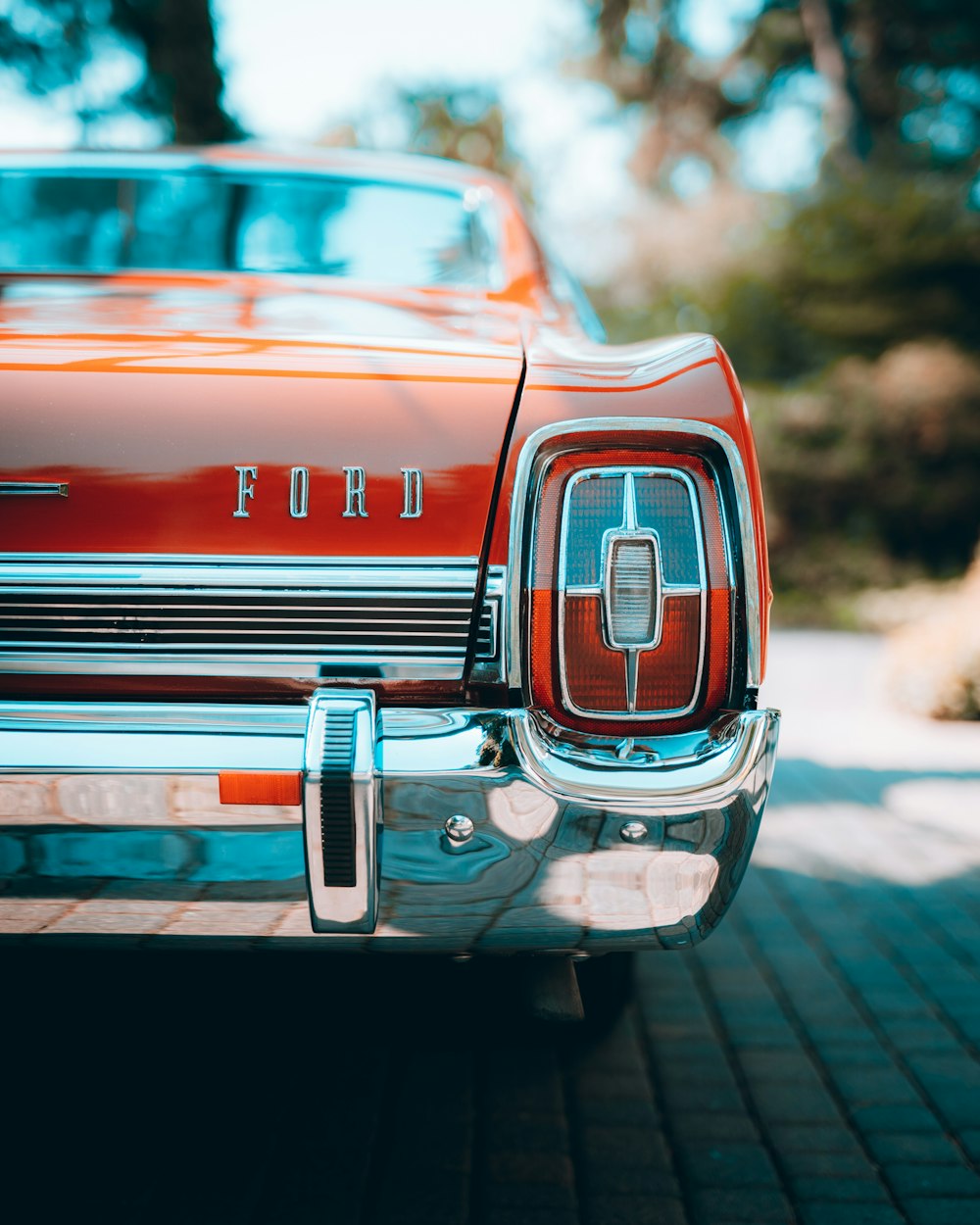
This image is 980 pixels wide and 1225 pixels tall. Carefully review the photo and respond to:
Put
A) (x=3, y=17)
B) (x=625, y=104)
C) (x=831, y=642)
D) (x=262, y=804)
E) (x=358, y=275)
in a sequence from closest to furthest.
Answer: (x=262, y=804) < (x=358, y=275) < (x=3, y=17) < (x=831, y=642) < (x=625, y=104)

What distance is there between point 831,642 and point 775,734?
10.5m

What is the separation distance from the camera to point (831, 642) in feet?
37.9

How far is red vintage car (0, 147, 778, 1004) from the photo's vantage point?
145 centimetres

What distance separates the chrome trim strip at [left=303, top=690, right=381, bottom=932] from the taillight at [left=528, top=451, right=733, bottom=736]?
29 centimetres

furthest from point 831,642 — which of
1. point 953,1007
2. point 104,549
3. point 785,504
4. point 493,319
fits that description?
point 104,549

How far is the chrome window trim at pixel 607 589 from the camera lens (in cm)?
159

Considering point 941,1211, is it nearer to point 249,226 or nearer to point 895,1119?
point 895,1119

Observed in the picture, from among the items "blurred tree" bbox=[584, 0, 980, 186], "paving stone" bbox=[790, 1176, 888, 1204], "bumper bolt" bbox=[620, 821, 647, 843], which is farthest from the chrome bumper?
"blurred tree" bbox=[584, 0, 980, 186]

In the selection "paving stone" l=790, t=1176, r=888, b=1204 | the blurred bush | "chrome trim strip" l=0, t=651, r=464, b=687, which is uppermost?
"chrome trim strip" l=0, t=651, r=464, b=687

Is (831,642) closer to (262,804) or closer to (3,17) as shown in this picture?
(3,17)

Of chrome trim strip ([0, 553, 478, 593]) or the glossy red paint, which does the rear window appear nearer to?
the glossy red paint

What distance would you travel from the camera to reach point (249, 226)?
9.23 ft

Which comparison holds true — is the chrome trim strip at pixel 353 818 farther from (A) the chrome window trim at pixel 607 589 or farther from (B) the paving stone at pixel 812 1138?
(B) the paving stone at pixel 812 1138

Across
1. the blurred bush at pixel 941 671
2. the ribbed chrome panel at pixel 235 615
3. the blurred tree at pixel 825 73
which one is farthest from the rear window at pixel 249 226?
the blurred tree at pixel 825 73
